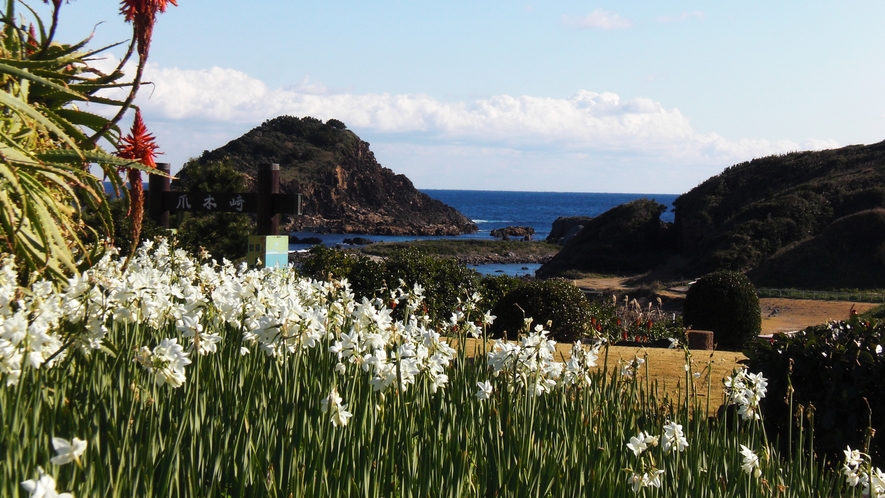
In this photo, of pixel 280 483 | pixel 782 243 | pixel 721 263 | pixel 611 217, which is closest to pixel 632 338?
pixel 280 483

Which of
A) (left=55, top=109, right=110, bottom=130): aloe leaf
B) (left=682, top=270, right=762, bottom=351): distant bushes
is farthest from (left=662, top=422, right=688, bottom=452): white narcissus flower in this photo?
(left=682, top=270, right=762, bottom=351): distant bushes

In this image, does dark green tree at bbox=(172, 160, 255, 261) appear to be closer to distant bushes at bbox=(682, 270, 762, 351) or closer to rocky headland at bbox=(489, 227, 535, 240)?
distant bushes at bbox=(682, 270, 762, 351)

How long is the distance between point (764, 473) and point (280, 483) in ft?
6.57

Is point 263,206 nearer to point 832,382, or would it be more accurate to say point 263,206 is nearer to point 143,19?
point 832,382

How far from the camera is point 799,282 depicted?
2991cm

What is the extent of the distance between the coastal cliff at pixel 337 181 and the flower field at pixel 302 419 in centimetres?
6697

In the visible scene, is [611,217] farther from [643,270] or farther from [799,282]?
[799,282]

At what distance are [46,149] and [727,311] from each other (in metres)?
11.1

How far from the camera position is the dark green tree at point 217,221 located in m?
19.5

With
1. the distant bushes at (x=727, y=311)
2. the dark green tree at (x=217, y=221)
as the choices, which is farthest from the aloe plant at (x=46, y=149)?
the dark green tree at (x=217, y=221)

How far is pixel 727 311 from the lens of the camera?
12664 mm

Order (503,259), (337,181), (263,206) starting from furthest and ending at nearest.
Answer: (337,181)
(503,259)
(263,206)

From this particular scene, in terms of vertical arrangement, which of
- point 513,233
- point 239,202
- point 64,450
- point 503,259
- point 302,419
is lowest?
point 503,259

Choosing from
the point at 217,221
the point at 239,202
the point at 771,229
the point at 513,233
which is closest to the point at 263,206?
the point at 239,202
